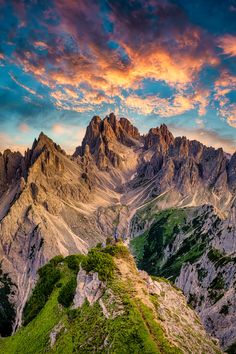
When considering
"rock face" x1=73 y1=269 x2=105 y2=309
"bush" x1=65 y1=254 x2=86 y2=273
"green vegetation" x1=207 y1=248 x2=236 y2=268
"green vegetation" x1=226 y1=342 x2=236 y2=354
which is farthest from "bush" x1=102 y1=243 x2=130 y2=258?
"green vegetation" x1=207 y1=248 x2=236 y2=268

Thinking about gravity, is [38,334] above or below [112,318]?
below

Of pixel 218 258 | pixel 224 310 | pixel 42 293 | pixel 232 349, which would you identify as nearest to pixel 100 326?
pixel 42 293

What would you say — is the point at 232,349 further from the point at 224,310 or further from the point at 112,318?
the point at 112,318

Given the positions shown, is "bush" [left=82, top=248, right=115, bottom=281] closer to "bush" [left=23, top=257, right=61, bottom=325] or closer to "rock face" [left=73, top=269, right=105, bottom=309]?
"rock face" [left=73, top=269, right=105, bottom=309]

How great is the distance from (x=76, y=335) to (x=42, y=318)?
653 inches

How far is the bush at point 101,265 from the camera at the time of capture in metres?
53.8

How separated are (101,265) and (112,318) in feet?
36.0

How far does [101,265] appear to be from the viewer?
183ft

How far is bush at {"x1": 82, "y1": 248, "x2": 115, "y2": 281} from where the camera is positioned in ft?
176

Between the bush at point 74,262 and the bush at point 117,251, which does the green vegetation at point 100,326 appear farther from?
the bush at point 74,262

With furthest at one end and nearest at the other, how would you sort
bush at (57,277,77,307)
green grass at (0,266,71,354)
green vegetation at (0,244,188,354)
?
bush at (57,277,77,307), green grass at (0,266,71,354), green vegetation at (0,244,188,354)

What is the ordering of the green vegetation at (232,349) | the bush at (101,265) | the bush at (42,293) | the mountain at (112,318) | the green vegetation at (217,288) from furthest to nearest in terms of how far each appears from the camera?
the green vegetation at (217,288) < the green vegetation at (232,349) < the bush at (42,293) < the bush at (101,265) < the mountain at (112,318)

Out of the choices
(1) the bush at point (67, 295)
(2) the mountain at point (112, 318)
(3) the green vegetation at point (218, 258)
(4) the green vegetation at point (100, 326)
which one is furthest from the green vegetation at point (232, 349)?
(1) the bush at point (67, 295)

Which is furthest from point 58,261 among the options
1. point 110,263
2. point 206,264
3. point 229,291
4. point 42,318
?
point 206,264
